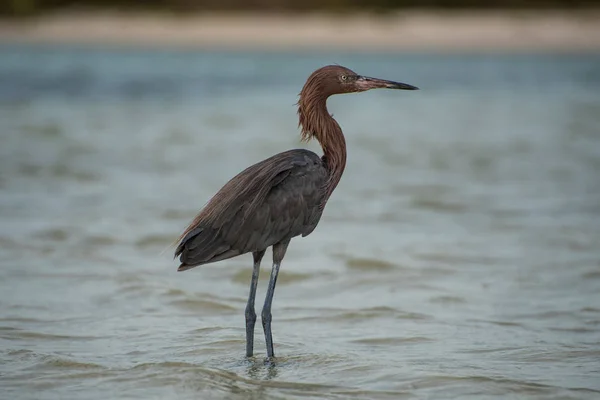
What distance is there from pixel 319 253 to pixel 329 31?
41.6 metres

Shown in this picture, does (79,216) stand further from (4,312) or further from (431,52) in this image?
(431,52)

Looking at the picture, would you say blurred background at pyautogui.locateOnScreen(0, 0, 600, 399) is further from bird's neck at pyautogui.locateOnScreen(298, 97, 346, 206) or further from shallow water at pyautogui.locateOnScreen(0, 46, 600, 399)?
bird's neck at pyautogui.locateOnScreen(298, 97, 346, 206)

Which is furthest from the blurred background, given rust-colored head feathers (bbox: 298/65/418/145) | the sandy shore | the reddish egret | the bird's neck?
the sandy shore

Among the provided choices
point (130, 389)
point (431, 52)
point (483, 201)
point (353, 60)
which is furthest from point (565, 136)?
point (431, 52)

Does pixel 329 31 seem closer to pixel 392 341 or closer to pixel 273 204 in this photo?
pixel 392 341

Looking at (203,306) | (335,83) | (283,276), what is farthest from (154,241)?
(335,83)

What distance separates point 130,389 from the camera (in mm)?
6016

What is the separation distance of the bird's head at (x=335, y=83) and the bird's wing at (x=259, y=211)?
1.54 feet

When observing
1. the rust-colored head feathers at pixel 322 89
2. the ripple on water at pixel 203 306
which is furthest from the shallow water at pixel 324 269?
the rust-colored head feathers at pixel 322 89

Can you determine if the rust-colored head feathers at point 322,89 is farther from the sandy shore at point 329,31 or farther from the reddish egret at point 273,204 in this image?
the sandy shore at point 329,31

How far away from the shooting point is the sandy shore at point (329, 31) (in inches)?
1944

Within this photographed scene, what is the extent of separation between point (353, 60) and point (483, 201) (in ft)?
104

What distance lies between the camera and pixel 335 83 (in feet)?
22.5

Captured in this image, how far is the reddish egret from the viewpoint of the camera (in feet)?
21.1
